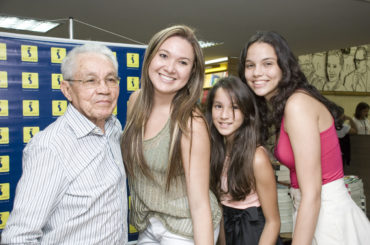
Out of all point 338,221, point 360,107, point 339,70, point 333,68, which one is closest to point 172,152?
point 338,221

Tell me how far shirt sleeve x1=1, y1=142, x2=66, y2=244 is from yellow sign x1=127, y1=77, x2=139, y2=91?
1.61 m

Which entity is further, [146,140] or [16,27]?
[16,27]

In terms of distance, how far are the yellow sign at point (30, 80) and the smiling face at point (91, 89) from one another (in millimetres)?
1205

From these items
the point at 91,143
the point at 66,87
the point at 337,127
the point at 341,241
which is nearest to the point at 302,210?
the point at 341,241

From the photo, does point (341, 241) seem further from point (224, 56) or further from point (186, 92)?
point (224, 56)

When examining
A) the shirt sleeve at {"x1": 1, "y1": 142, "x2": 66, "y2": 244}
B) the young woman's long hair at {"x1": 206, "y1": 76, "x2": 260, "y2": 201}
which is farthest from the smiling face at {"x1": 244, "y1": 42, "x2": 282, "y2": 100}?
the shirt sleeve at {"x1": 1, "y1": 142, "x2": 66, "y2": 244}

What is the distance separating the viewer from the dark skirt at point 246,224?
1.71 meters

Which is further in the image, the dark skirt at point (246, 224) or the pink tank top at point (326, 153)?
the dark skirt at point (246, 224)

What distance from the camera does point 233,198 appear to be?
5.68 ft

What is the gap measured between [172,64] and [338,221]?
3.38 feet

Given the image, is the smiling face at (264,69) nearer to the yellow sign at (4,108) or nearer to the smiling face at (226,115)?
the smiling face at (226,115)

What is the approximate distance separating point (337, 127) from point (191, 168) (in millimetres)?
860

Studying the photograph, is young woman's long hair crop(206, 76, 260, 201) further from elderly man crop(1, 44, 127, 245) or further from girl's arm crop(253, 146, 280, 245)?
elderly man crop(1, 44, 127, 245)

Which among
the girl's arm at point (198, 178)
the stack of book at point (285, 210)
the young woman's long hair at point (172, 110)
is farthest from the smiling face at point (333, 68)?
the girl's arm at point (198, 178)
